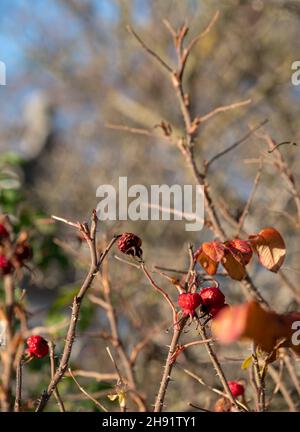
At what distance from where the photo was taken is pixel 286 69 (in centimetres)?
475

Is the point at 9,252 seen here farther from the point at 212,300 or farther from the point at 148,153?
the point at 148,153

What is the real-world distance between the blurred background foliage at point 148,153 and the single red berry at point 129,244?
1.71 ft

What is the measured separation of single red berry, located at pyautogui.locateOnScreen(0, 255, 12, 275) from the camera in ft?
2.80

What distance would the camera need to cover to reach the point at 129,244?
42.2 inches

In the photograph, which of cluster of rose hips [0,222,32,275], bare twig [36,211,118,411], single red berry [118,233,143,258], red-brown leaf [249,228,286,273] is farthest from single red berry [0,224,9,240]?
red-brown leaf [249,228,286,273]

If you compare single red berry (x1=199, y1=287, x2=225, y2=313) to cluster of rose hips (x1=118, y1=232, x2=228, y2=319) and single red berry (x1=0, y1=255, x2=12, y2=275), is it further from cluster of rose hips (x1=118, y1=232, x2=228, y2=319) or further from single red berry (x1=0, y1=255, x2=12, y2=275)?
single red berry (x1=0, y1=255, x2=12, y2=275)

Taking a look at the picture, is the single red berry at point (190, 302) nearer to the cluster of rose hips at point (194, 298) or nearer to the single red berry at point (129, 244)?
the cluster of rose hips at point (194, 298)

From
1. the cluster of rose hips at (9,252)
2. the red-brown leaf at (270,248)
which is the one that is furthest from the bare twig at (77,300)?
the red-brown leaf at (270,248)

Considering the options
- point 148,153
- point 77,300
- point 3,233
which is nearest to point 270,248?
point 77,300

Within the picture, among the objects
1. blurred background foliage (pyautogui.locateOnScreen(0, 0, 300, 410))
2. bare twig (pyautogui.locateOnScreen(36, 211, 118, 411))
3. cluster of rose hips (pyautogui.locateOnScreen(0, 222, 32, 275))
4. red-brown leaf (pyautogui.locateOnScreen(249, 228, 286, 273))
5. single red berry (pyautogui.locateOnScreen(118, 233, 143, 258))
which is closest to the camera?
cluster of rose hips (pyautogui.locateOnScreen(0, 222, 32, 275))

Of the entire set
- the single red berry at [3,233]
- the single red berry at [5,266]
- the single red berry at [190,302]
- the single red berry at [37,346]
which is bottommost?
the single red berry at [37,346]

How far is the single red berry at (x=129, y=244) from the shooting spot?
3.50 feet

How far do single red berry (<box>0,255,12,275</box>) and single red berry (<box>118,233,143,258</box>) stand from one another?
24cm
